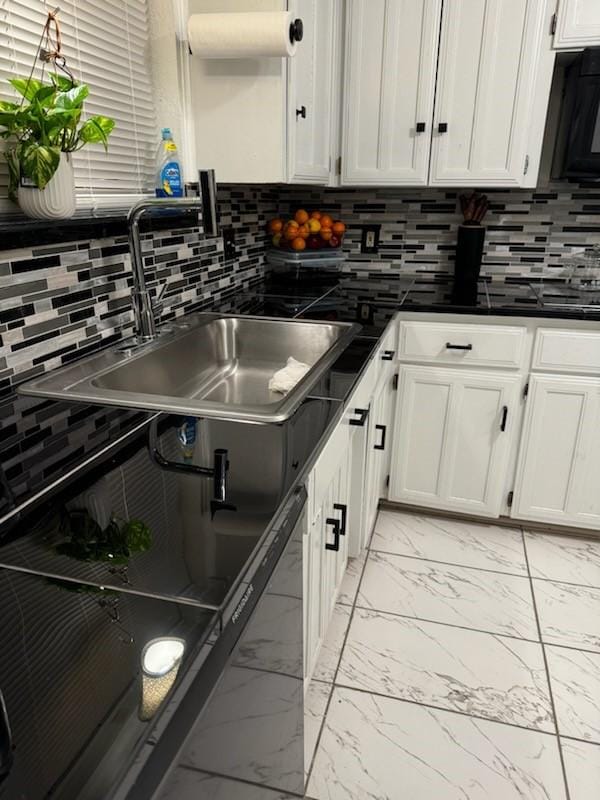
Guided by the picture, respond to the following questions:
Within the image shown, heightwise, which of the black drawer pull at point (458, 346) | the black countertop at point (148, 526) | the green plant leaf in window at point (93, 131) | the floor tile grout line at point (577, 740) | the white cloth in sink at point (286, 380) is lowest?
the floor tile grout line at point (577, 740)

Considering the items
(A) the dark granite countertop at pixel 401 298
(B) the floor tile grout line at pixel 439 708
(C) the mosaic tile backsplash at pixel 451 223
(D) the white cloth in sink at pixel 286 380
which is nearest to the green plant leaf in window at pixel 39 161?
(D) the white cloth in sink at pixel 286 380

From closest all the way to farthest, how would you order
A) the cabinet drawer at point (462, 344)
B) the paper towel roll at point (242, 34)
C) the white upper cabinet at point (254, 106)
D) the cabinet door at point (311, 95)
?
the paper towel roll at point (242, 34), the white upper cabinet at point (254, 106), the cabinet door at point (311, 95), the cabinet drawer at point (462, 344)

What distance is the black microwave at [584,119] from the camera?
1887 millimetres

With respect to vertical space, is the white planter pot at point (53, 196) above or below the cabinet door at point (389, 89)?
below

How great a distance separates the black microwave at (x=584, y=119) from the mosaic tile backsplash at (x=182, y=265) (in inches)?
15.5

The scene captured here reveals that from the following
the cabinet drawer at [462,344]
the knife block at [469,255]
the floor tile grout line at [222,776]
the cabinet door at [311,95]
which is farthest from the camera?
the knife block at [469,255]

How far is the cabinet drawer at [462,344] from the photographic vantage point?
6.54 feet

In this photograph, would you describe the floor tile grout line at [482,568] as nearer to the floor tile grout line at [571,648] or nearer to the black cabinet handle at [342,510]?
the floor tile grout line at [571,648]

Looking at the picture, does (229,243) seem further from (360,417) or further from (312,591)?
(312,591)

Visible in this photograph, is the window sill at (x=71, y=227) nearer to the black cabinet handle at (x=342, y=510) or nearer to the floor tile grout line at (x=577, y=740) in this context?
the black cabinet handle at (x=342, y=510)

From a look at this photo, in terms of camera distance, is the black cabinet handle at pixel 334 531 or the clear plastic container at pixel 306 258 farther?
the clear plastic container at pixel 306 258

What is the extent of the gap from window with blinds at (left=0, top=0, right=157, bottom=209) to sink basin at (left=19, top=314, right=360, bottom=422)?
392 mm

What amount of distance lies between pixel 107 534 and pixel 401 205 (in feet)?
7.46

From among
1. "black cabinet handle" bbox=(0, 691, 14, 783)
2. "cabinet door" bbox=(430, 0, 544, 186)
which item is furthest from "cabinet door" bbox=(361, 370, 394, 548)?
"black cabinet handle" bbox=(0, 691, 14, 783)
